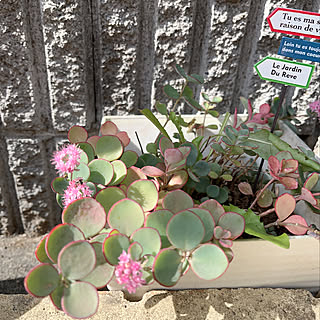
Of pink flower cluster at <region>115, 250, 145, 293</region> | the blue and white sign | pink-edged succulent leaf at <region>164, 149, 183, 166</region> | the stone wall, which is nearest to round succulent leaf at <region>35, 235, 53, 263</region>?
pink flower cluster at <region>115, 250, 145, 293</region>

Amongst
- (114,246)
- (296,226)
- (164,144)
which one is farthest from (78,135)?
(296,226)

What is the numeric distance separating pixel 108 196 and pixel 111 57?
59cm

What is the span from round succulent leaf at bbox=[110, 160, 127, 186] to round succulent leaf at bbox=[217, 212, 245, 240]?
17 cm

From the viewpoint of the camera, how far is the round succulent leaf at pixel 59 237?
0.41 meters

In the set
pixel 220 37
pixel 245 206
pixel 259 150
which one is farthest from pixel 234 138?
pixel 220 37

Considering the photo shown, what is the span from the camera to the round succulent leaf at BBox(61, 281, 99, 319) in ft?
1.25

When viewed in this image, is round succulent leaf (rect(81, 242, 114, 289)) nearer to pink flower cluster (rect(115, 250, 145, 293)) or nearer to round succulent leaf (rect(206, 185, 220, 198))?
pink flower cluster (rect(115, 250, 145, 293))

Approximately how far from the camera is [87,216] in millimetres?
452

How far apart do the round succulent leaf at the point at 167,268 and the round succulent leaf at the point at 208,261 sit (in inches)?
0.8

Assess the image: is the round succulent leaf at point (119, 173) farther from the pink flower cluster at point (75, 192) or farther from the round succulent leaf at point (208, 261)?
the round succulent leaf at point (208, 261)

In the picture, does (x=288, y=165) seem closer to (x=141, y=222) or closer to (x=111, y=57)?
(x=141, y=222)

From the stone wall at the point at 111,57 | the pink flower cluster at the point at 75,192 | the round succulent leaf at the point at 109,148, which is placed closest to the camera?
the pink flower cluster at the point at 75,192

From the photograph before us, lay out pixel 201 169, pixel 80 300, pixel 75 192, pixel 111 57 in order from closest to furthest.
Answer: pixel 80 300 → pixel 75 192 → pixel 201 169 → pixel 111 57

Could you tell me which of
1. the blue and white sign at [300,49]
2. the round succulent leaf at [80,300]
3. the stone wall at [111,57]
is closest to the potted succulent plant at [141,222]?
the round succulent leaf at [80,300]
